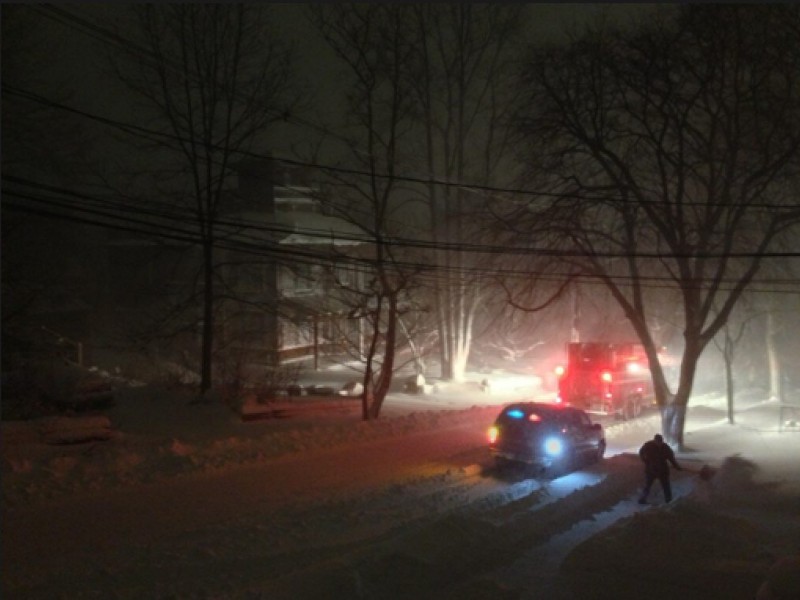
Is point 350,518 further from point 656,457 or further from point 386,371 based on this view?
point 386,371

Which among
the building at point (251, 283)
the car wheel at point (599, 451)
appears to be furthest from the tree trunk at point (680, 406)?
the building at point (251, 283)

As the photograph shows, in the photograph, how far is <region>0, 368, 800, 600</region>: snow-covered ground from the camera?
740 centimetres

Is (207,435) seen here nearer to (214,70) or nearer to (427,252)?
(214,70)

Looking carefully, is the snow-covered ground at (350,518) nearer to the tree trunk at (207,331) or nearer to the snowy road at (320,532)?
the snowy road at (320,532)

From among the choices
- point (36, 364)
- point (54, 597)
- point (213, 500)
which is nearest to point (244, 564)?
point (54, 597)

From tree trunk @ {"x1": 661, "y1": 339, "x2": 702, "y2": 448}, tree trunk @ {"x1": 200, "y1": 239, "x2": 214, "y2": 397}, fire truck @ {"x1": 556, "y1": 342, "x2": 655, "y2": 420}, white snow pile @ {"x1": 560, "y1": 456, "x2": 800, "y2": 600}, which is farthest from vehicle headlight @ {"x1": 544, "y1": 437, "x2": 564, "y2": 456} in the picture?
tree trunk @ {"x1": 200, "y1": 239, "x2": 214, "y2": 397}

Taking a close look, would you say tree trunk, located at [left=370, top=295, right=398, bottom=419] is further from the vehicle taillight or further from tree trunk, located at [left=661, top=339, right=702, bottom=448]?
tree trunk, located at [left=661, top=339, right=702, bottom=448]

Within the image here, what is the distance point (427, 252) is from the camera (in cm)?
3538

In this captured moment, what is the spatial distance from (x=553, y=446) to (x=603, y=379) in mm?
9794

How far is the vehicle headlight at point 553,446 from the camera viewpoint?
1430 centimetres

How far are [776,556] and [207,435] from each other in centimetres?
1146

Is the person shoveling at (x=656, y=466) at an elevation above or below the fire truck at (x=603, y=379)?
below

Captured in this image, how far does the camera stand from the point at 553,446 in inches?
566

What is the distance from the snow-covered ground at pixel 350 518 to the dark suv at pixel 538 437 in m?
0.42
